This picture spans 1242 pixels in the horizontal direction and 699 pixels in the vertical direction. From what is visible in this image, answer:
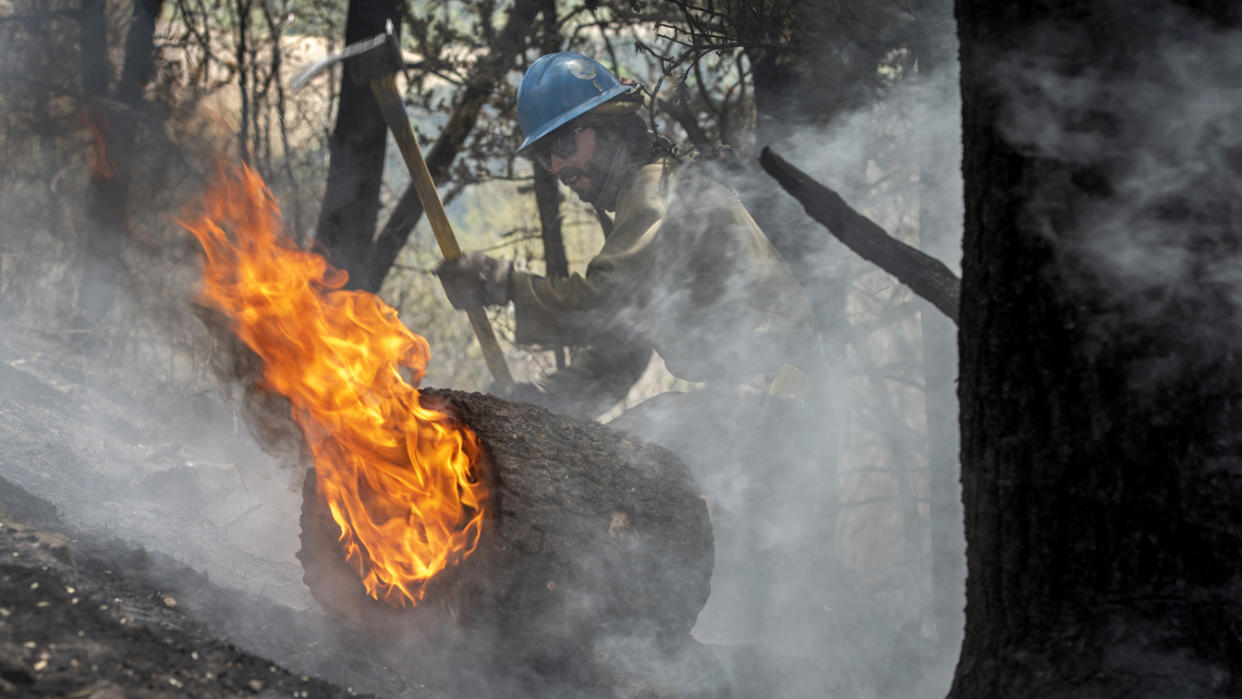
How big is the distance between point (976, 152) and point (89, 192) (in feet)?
25.2

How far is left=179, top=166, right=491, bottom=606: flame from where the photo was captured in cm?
297

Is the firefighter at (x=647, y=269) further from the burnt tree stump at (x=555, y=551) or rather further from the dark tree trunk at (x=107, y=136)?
the dark tree trunk at (x=107, y=136)

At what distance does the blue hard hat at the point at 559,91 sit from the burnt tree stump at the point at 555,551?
1794 mm

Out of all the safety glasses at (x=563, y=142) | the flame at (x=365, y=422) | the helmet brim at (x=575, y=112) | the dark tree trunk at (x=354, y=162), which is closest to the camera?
the flame at (x=365, y=422)

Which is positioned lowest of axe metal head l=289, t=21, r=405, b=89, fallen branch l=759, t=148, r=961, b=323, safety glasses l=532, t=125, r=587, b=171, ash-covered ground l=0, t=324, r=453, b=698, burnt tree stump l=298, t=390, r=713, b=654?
ash-covered ground l=0, t=324, r=453, b=698

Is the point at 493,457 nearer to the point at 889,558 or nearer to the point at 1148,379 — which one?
the point at 1148,379

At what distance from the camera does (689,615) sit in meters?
3.35

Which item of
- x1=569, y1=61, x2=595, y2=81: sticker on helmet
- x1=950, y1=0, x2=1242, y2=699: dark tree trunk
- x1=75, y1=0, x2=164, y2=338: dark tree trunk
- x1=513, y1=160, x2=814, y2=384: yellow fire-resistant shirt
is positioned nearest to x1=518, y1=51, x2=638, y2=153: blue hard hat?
x1=569, y1=61, x2=595, y2=81: sticker on helmet

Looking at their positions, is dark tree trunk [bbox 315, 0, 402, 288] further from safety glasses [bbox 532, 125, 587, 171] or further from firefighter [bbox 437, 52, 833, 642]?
safety glasses [bbox 532, 125, 587, 171]

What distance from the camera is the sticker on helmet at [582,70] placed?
174 inches

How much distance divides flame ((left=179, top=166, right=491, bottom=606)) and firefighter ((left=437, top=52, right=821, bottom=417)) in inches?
Result: 35.8

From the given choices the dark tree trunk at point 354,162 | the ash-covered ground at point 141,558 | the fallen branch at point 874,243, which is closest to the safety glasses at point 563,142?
the fallen branch at point 874,243

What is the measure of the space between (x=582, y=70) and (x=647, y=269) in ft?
A: 3.88

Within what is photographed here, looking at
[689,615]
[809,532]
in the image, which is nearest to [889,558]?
[809,532]
